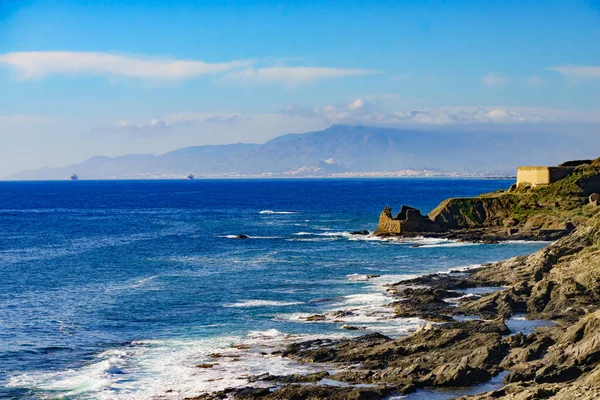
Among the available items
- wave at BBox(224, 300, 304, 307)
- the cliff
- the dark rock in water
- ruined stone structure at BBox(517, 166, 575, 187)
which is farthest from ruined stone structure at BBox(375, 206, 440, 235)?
the dark rock in water

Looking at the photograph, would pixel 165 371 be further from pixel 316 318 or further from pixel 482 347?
pixel 482 347

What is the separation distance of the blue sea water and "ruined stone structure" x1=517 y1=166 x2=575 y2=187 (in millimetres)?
21381

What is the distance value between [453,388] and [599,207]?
64134 mm

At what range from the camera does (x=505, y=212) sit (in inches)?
3861

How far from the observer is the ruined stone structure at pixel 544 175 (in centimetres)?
10356

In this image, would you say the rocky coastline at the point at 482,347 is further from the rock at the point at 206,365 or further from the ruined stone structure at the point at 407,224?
the ruined stone structure at the point at 407,224

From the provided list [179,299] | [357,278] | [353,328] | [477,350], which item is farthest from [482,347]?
[357,278]

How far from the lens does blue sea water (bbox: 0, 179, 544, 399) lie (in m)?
36.9

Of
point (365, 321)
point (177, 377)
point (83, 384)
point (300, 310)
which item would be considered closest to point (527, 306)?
point (365, 321)

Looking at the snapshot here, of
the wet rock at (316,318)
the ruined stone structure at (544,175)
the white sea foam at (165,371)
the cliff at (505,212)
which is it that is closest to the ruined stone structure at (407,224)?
the cliff at (505,212)

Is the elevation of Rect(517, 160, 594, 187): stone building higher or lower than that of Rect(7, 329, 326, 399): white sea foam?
higher

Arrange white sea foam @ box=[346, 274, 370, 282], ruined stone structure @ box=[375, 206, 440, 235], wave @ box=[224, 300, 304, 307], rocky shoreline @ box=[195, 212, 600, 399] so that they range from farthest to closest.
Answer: ruined stone structure @ box=[375, 206, 440, 235] → white sea foam @ box=[346, 274, 370, 282] → wave @ box=[224, 300, 304, 307] → rocky shoreline @ box=[195, 212, 600, 399]

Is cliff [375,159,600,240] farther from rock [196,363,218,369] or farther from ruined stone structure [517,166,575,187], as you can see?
rock [196,363,218,369]

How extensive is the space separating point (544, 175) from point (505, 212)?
32.4 feet
